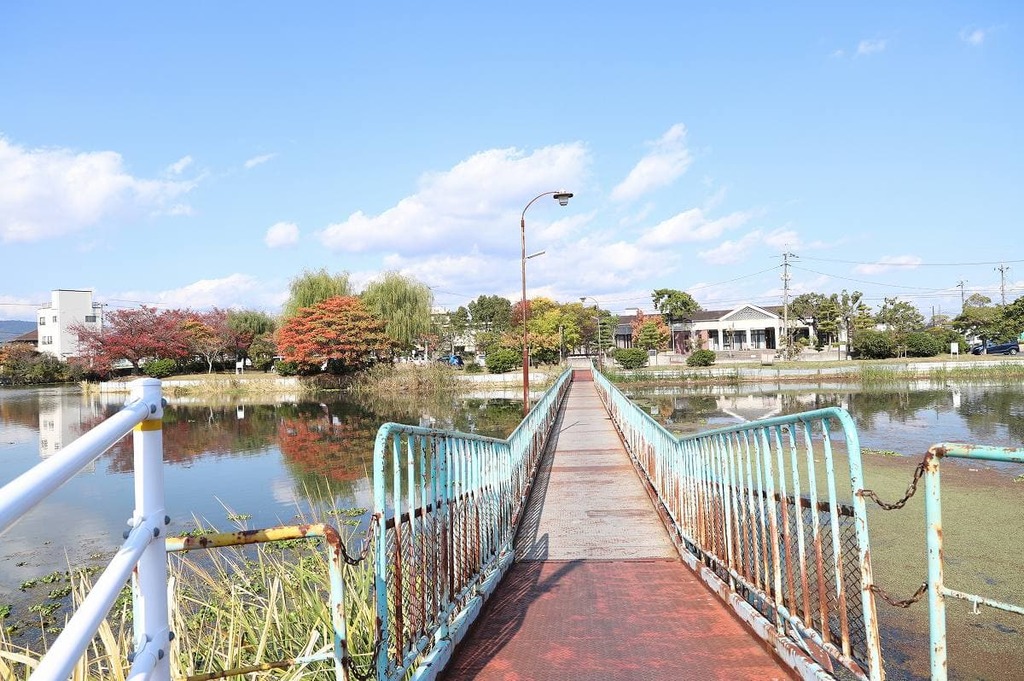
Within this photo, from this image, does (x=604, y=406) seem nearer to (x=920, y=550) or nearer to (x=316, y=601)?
(x=920, y=550)

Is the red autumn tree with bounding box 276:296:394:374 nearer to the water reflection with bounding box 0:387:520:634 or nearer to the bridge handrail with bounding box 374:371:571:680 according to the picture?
the water reflection with bounding box 0:387:520:634

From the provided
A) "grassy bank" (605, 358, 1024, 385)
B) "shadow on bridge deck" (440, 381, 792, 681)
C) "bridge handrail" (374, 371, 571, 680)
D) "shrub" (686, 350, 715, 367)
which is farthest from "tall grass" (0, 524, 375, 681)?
"shrub" (686, 350, 715, 367)

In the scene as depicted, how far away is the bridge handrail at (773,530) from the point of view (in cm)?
284

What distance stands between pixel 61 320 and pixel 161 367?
28.2m

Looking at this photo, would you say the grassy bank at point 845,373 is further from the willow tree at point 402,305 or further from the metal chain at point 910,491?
the metal chain at point 910,491

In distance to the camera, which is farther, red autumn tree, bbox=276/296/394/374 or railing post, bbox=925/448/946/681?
red autumn tree, bbox=276/296/394/374

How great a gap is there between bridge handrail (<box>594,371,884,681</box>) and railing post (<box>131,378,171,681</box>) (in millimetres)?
2278

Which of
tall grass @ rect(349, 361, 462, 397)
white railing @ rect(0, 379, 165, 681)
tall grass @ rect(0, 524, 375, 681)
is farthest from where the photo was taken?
tall grass @ rect(349, 361, 462, 397)

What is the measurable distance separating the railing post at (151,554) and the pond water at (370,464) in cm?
490

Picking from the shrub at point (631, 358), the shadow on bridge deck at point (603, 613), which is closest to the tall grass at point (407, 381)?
the shrub at point (631, 358)

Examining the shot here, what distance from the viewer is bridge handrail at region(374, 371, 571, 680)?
291cm

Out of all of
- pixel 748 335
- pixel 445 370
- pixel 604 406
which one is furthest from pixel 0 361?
pixel 748 335

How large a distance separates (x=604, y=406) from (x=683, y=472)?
16632 millimetres

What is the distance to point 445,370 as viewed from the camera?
4141cm
